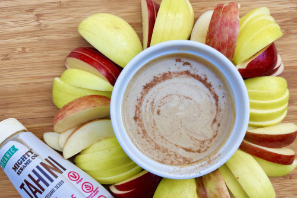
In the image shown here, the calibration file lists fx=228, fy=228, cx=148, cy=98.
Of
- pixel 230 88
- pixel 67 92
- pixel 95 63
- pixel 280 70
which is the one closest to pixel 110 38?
pixel 95 63

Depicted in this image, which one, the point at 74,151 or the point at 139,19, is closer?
the point at 74,151

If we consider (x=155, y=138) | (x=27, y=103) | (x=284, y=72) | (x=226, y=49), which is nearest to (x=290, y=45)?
(x=284, y=72)

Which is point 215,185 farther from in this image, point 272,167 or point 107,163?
point 107,163

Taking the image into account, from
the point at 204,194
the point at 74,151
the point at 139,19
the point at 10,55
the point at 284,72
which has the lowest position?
the point at 204,194

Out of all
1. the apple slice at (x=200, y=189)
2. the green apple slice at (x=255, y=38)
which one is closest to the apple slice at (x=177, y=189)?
the apple slice at (x=200, y=189)

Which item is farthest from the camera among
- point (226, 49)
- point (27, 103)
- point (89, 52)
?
point (27, 103)

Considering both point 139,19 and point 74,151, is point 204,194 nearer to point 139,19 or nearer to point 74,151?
point 74,151

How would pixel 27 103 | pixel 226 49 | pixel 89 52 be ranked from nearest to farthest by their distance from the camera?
pixel 226 49 < pixel 89 52 < pixel 27 103

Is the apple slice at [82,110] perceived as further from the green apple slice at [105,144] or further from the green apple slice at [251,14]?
the green apple slice at [251,14]
